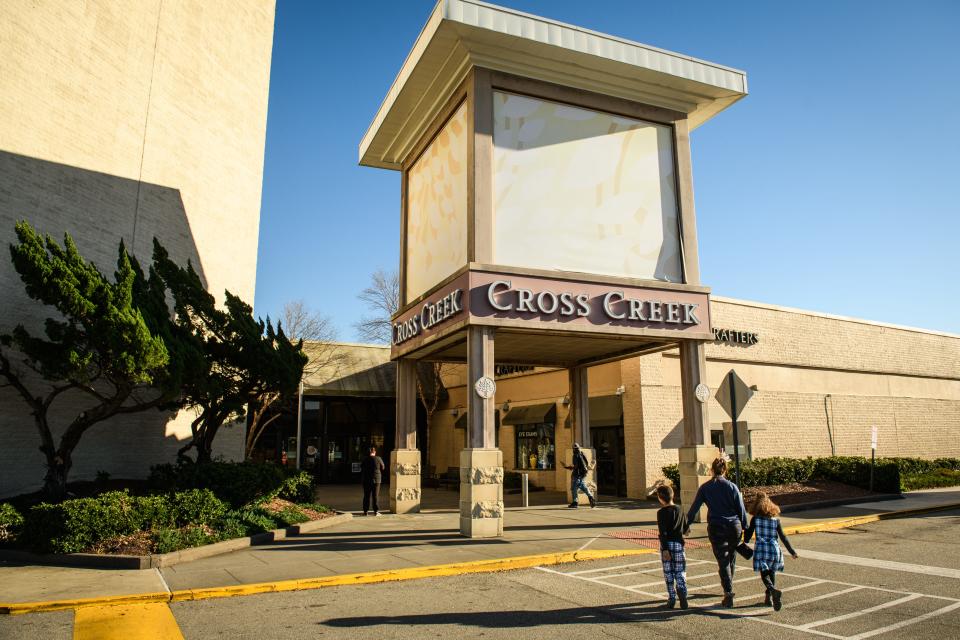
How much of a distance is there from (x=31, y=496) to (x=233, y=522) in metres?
4.67

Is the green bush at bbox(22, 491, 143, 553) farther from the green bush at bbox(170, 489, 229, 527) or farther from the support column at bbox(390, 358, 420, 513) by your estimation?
the support column at bbox(390, 358, 420, 513)

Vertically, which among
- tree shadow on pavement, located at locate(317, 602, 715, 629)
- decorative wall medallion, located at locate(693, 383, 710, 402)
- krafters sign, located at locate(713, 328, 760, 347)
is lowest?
tree shadow on pavement, located at locate(317, 602, 715, 629)

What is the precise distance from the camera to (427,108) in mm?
18547

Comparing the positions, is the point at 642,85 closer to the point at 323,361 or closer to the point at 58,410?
the point at 58,410

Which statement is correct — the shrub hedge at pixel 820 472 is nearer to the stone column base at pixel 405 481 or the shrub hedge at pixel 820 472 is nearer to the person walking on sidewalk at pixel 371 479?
the stone column base at pixel 405 481

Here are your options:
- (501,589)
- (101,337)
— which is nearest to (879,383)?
(501,589)

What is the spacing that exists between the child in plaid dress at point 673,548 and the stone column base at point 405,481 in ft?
37.3

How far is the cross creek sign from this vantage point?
49.2 ft

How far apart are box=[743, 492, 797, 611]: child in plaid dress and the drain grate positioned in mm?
4690

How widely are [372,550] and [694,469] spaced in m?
8.21

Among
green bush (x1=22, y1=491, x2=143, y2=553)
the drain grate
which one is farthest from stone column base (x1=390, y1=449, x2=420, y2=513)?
green bush (x1=22, y1=491, x2=143, y2=553)

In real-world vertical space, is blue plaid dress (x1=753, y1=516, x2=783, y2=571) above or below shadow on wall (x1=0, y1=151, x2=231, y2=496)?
below

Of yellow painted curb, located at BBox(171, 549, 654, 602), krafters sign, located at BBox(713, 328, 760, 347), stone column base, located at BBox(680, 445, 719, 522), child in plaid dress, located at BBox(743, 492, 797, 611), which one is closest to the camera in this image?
child in plaid dress, located at BBox(743, 492, 797, 611)

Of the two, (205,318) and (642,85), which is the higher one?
(642,85)
